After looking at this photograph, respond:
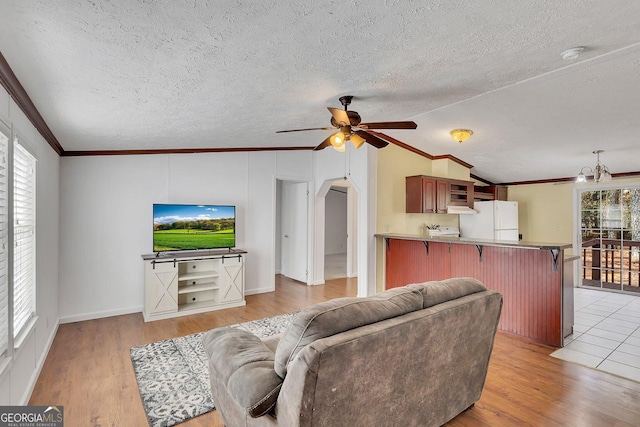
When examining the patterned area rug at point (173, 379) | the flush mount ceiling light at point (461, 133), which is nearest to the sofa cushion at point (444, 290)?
the patterned area rug at point (173, 379)

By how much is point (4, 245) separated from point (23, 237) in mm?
593

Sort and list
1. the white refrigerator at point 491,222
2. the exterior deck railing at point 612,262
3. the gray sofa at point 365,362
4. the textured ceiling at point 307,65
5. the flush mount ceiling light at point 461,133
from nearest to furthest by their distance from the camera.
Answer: the gray sofa at point 365,362 → the textured ceiling at point 307,65 → the flush mount ceiling light at point 461,133 → the exterior deck railing at point 612,262 → the white refrigerator at point 491,222

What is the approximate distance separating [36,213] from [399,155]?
4.71 meters

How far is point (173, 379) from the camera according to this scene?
8.83ft

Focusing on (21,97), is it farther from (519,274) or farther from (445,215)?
(445,215)

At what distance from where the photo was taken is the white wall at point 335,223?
35.6 ft

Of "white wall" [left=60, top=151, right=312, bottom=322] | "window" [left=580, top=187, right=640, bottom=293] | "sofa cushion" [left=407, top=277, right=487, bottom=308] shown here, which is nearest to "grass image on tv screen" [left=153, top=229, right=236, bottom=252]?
"white wall" [left=60, top=151, right=312, bottom=322]

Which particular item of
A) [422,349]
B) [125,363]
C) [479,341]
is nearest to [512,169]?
[479,341]

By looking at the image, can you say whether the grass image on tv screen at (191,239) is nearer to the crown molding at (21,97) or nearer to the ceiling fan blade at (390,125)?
the crown molding at (21,97)

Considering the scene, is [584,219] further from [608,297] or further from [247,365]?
[247,365]

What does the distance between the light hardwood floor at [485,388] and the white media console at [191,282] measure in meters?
0.38

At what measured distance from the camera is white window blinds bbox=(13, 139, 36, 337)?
2.27 m

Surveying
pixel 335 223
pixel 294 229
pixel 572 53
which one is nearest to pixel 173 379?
pixel 572 53

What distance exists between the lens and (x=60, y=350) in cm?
326
